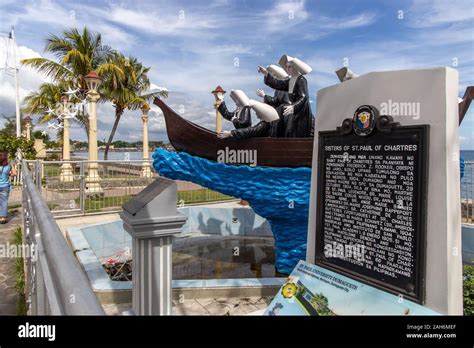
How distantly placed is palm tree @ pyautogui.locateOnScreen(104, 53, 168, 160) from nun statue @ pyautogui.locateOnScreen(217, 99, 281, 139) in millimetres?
14634

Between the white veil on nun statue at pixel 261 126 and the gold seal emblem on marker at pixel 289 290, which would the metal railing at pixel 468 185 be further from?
the gold seal emblem on marker at pixel 289 290

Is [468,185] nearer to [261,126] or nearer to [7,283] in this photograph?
[261,126]

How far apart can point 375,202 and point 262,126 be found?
135 inches

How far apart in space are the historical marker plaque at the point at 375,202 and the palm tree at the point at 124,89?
57.7ft

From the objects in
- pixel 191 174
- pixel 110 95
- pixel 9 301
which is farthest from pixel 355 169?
pixel 110 95

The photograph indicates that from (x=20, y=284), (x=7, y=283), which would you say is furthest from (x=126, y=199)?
(x=20, y=284)

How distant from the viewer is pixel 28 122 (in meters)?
29.0

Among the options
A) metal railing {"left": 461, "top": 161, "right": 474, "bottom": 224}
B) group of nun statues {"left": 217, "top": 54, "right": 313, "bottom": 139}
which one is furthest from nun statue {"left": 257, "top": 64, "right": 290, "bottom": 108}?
metal railing {"left": 461, "top": 161, "right": 474, "bottom": 224}

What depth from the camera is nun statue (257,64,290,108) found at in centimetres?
699

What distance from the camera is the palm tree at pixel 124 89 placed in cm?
2030

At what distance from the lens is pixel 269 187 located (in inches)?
253

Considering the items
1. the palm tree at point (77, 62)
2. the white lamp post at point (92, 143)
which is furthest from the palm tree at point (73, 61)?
the white lamp post at point (92, 143)
